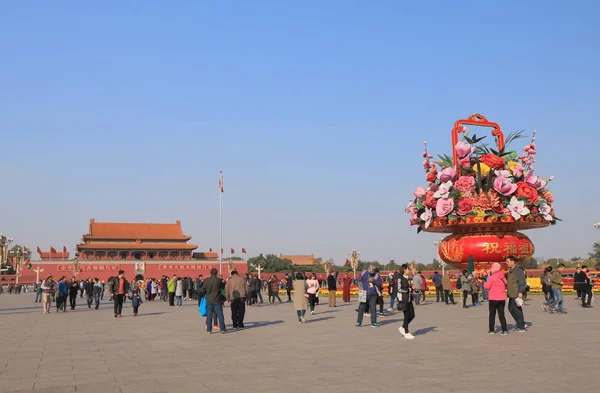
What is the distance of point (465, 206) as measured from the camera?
21.5m

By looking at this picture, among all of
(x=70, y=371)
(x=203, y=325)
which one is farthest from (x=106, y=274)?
(x=70, y=371)

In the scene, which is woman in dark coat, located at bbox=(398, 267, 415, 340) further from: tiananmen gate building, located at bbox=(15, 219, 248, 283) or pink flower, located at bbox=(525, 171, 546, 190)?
tiananmen gate building, located at bbox=(15, 219, 248, 283)

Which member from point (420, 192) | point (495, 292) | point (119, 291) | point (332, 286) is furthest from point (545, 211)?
point (119, 291)

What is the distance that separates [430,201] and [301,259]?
244 ft

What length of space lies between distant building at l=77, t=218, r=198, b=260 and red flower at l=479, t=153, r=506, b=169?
55537 millimetres

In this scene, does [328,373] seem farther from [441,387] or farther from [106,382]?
[106,382]

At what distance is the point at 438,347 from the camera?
9.26 m

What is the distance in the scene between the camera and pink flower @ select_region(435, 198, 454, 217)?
21703 mm

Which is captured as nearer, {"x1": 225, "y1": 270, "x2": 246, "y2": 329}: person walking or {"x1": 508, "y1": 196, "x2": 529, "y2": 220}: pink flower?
{"x1": 225, "y1": 270, "x2": 246, "y2": 329}: person walking

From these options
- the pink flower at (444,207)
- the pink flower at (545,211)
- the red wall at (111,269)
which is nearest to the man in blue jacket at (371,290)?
the pink flower at (444,207)

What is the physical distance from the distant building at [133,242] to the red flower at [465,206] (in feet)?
181

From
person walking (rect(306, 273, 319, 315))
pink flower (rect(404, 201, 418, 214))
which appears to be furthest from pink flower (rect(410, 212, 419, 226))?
person walking (rect(306, 273, 319, 315))

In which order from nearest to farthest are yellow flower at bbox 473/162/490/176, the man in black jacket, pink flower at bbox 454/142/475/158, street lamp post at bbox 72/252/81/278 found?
the man in black jacket → pink flower at bbox 454/142/475/158 → yellow flower at bbox 473/162/490/176 → street lamp post at bbox 72/252/81/278

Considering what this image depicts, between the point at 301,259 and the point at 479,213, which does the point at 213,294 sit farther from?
the point at 301,259
